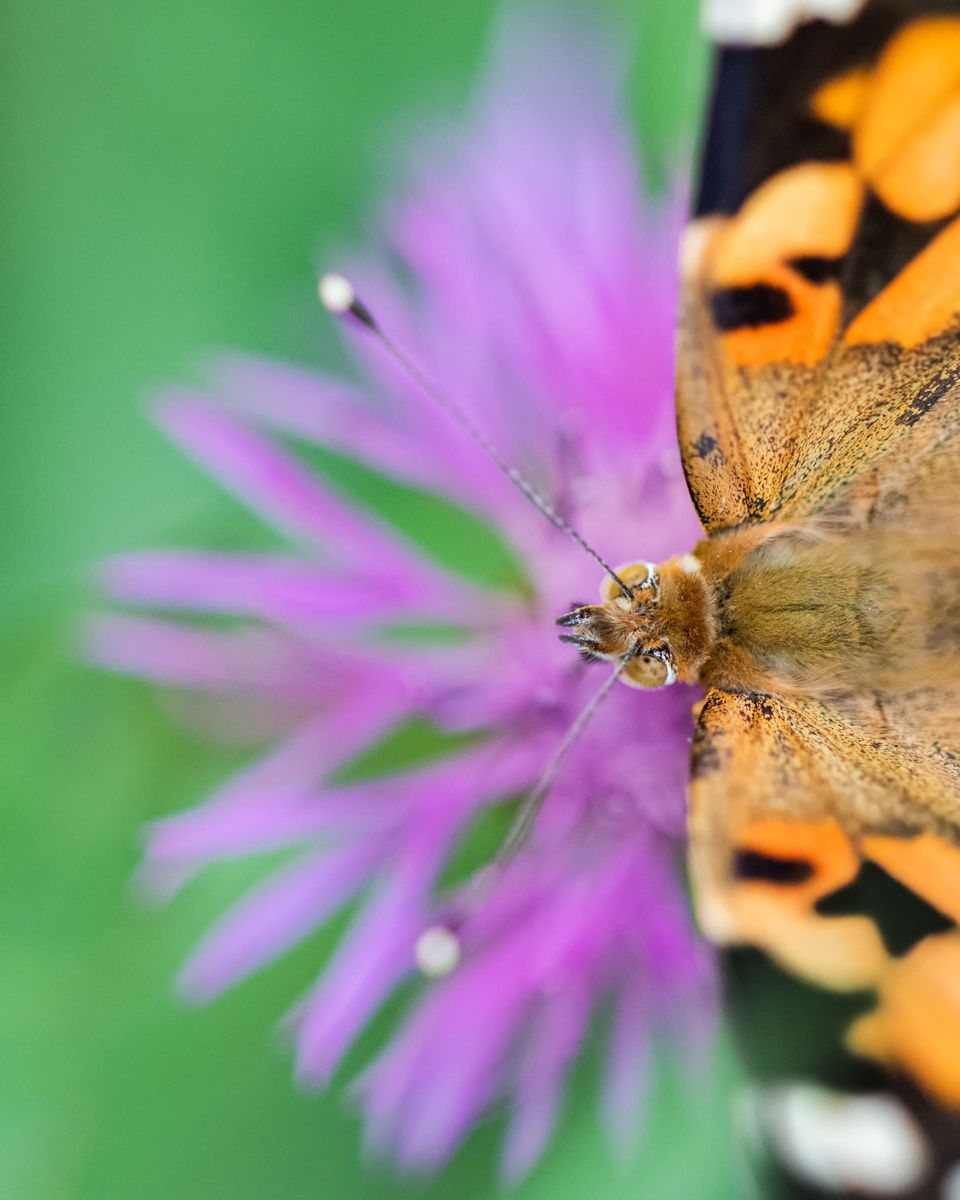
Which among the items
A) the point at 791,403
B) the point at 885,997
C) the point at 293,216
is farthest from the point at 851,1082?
the point at 293,216

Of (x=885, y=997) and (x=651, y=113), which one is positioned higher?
(x=651, y=113)

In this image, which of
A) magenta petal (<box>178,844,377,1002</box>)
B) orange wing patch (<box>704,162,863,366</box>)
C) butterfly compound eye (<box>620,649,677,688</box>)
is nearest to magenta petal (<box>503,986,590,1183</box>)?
magenta petal (<box>178,844,377,1002</box>)

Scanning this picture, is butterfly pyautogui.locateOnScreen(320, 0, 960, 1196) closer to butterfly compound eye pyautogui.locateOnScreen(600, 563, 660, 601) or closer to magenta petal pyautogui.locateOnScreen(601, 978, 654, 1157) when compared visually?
butterfly compound eye pyautogui.locateOnScreen(600, 563, 660, 601)

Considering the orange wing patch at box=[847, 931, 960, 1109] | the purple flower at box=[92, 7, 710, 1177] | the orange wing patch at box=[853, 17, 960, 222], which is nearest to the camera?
the orange wing patch at box=[847, 931, 960, 1109]

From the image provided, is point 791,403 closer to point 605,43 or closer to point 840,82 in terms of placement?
point 840,82

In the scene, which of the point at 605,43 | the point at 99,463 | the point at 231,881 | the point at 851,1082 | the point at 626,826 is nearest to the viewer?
the point at 851,1082

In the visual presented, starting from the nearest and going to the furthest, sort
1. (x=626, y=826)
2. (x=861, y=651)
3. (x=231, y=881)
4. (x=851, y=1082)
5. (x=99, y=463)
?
1. (x=851, y=1082)
2. (x=861, y=651)
3. (x=626, y=826)
4. (x=231, y=881)
5. (x=99, y=463)

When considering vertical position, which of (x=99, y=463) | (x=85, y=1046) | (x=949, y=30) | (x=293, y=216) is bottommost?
(x=85, y=1046)
